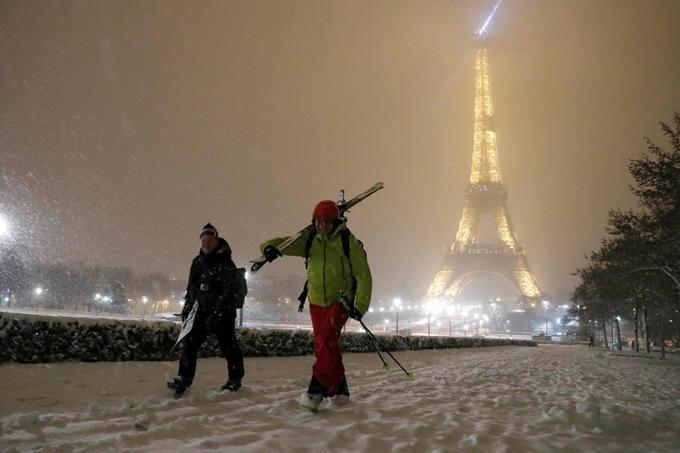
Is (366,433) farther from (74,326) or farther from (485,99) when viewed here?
(485,99)

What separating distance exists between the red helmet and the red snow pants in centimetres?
81

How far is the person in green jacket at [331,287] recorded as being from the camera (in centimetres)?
421

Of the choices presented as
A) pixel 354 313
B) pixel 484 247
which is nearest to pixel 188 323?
pixel 354 313

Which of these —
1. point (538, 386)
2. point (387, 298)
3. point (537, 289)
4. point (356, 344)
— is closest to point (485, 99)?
point (537, 289)

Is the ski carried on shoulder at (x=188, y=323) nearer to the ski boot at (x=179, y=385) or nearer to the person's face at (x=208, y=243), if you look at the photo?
the ski boot at (x=179, y=385)

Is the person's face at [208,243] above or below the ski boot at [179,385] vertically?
above

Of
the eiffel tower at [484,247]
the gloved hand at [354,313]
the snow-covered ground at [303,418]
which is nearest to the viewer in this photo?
the snow-covered ground at [303,418]

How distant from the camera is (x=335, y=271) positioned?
4.38 m

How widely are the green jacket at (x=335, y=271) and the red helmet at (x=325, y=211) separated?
138mm

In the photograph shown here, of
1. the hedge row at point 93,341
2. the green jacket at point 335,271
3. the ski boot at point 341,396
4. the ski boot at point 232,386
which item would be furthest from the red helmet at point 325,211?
the hedge row at point 93,341

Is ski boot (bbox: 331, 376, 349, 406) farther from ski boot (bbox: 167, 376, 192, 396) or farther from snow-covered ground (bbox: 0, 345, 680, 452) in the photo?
ski boot (bbox: 167, 376, 192, 396)

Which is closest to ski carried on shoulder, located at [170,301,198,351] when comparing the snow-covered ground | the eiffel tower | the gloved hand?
the snow-covered ground

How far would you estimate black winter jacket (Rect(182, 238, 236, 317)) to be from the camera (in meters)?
5.00

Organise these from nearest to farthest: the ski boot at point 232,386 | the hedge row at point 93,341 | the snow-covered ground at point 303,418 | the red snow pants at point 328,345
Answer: the snow-covered ground at point 303,418 < the red snow pants at point 328,345 < the ski boot at point 232,386 < the hedge row at point 93,341
